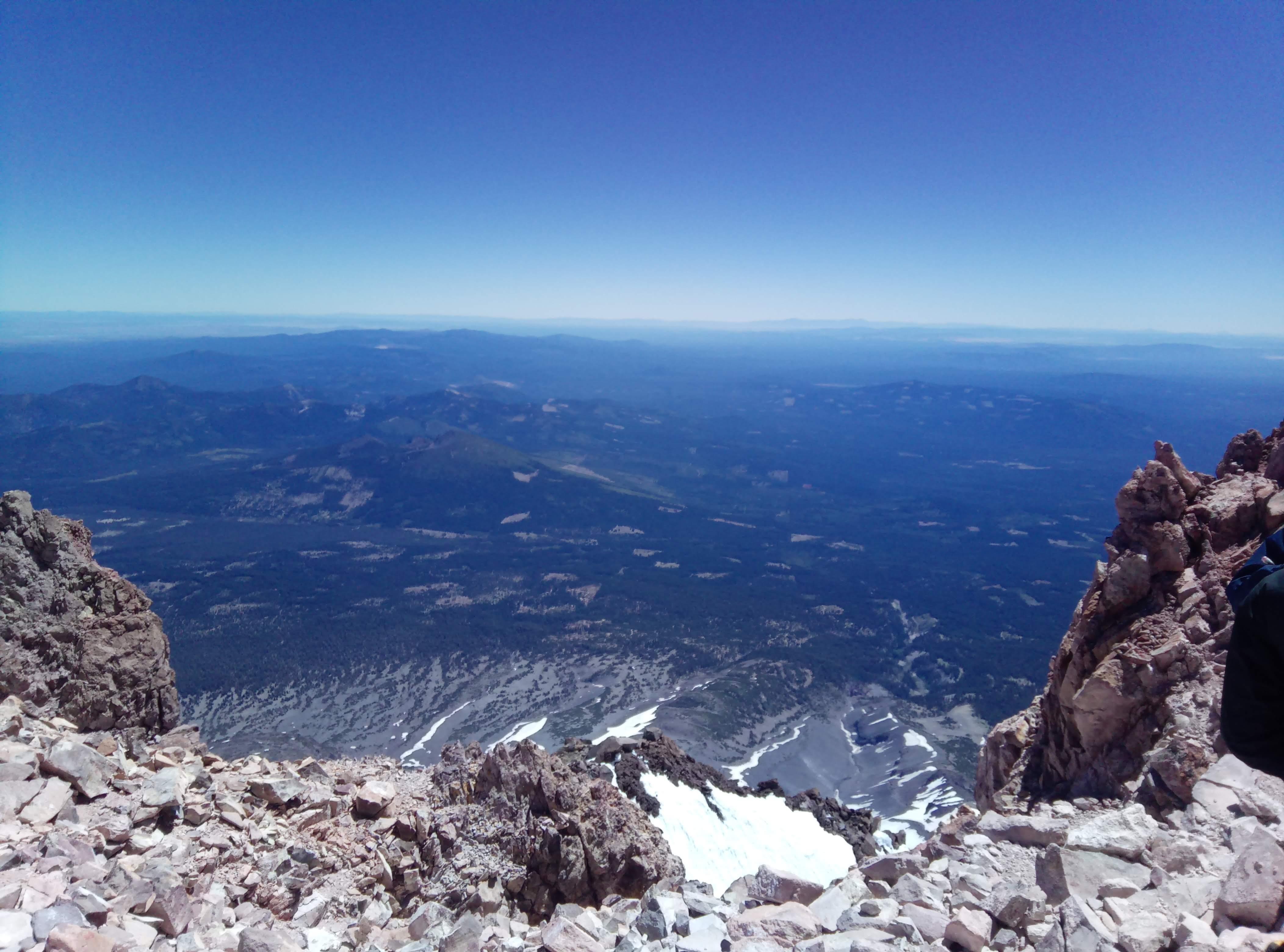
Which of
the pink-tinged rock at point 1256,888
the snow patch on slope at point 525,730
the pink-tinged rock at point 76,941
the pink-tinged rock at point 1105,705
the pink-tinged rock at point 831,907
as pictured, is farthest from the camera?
the snow patch on slope at point 525,730

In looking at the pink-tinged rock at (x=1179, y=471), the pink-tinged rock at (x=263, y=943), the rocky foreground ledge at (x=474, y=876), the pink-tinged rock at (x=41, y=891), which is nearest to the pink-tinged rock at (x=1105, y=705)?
the rocky foreground ledge at (x=474, y=876)

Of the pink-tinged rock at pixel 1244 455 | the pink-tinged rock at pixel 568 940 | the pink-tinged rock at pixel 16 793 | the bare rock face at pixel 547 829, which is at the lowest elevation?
the bare rock face at pixel 547 829

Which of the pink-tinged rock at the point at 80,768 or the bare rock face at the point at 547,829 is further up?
the pink-tinged rock at the point at 80,768

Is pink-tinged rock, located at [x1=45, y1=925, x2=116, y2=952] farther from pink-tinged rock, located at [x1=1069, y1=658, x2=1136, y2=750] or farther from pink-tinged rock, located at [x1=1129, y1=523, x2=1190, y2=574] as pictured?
pink-tinged rock, located at [x1=1129, y1=523, x2=1190, y2=574]

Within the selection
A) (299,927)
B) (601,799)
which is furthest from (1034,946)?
(601,799)

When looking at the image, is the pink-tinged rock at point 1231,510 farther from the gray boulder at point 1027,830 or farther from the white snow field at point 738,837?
the white snow field at point 738,837

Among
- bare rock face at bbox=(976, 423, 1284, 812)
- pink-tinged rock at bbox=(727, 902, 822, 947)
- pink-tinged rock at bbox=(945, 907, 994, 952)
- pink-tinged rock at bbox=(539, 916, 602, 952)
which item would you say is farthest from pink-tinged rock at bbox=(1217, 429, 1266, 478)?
pink-tinged rock at bbox=(539, 916, 602, 952)
